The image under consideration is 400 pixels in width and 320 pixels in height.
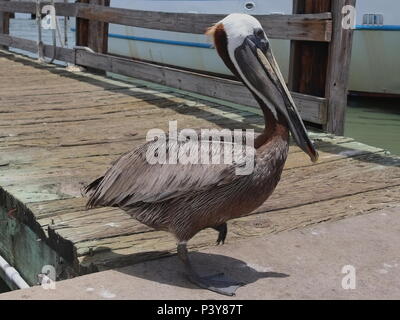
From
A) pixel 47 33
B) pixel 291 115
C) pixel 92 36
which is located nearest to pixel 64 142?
pixel 291 115

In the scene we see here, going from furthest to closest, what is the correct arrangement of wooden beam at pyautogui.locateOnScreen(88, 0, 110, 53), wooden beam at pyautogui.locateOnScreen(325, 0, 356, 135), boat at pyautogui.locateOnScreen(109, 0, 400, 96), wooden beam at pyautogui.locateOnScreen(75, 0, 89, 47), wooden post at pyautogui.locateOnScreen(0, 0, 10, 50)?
wooden post at pyautogui.locateOnScreen(0, 0, 10, 50), boat at pyautogui.locateOnScreen(109, 0, 400, 96), wooden beam at pyautogui.locateOnScreen(75, 0, 89, 47), wooden beam at pyautogui.locateOnScreen(88, 0, 110, 53), wooden beam at pyautogui.locateOnScreen(325, 0, 356, 135)

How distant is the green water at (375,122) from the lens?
8438 mm

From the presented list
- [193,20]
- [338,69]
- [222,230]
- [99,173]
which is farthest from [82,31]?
[222,230]

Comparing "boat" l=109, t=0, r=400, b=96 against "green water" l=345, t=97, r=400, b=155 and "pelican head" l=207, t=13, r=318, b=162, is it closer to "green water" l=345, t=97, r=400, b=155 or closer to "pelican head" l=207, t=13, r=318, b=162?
"green water" l=345, t=97, r=400, b=155

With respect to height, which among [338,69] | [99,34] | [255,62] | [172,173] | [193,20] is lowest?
[172,173]

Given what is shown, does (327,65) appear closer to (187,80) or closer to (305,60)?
(305,60)

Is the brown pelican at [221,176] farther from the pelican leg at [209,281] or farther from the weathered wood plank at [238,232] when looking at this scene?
the weathered wood plank at [238,232]

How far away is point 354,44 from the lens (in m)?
10.1

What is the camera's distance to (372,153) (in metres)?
4.40

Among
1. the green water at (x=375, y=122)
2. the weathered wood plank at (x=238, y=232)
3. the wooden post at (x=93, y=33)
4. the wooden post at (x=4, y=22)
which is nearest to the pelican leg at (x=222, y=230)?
the weathered wood plank at (x=238, y=232)

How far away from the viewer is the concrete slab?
7.65 ft

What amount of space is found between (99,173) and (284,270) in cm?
165

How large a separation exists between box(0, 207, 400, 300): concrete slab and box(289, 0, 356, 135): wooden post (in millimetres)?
1937

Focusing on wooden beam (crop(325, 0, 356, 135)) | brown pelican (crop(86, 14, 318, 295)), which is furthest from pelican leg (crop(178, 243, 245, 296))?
wooden beam (crop(325, 0, 356, 135))
